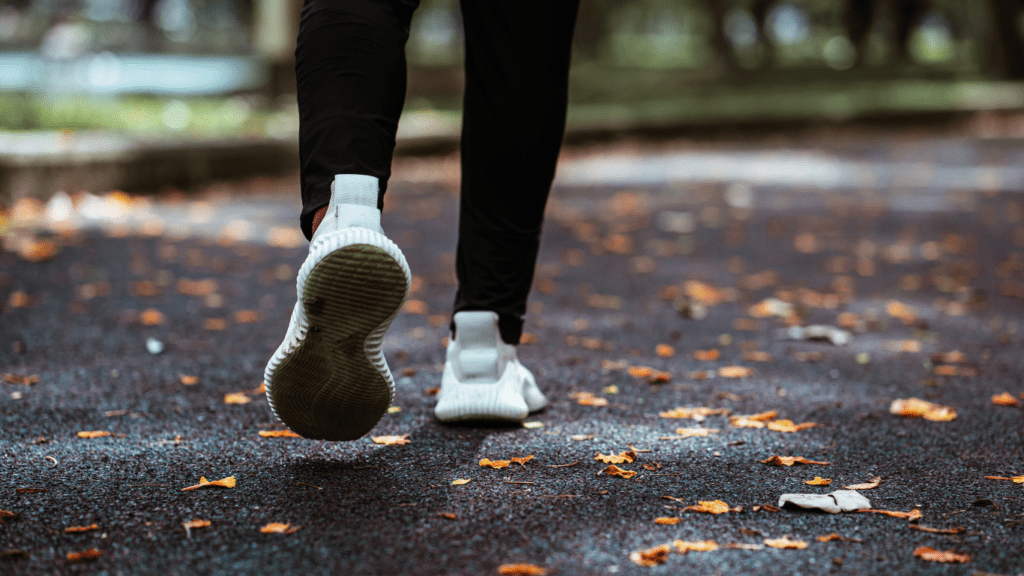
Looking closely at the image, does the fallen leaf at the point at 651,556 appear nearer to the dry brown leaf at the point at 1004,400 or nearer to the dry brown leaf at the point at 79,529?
the dry brown leaf at the point at 79,529

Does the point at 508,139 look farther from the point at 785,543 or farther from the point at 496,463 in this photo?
the point at 785,543

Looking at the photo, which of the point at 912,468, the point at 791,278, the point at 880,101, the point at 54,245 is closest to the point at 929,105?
the point at 880,101

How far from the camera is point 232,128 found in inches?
383

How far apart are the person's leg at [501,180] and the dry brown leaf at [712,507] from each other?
56cm

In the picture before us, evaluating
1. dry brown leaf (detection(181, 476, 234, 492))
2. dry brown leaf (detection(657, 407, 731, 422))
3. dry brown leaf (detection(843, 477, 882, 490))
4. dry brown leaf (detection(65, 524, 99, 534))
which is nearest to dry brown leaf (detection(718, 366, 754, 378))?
dry brown leaf (detection(657, 407, 731, 422))

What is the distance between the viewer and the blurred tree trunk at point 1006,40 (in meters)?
27.4

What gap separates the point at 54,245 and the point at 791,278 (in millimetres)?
3299

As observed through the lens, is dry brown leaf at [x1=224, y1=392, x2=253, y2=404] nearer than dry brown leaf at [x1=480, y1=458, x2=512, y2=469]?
No

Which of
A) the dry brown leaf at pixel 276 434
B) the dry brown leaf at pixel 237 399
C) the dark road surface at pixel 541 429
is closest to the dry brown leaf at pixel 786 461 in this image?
the dark road surface at pixel 541 429

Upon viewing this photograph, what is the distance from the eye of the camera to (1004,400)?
266 cm

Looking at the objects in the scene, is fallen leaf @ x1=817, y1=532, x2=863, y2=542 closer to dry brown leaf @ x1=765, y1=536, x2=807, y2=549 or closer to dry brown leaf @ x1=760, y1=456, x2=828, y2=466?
dry brown leaf @ x1=765, y1=536, x2=807, y2=549

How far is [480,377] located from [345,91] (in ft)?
2.42

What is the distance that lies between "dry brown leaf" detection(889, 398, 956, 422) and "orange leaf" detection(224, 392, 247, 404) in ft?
4.89

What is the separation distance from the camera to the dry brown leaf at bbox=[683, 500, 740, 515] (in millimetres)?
1802
